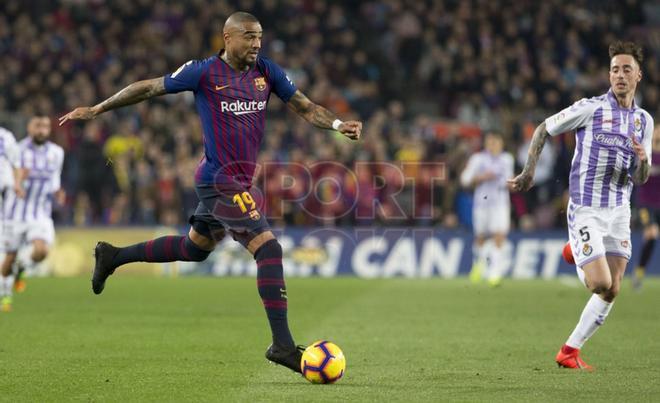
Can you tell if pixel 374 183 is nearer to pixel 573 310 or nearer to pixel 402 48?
pixel 402 48

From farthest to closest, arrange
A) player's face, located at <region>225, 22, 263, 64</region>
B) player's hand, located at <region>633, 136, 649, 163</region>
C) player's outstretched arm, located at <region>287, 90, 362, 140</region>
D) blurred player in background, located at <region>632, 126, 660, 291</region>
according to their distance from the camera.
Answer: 1. blurred player in background, located at <region>632, 126, 660, 291</region>
2. player's hand, located at <region>633, 136, 649, 163</region>
3. player's outstretched arm, located at <region>287, 90, 362, 140</region>
4. player's face, located at <region>225, 22, 263, 64</region>

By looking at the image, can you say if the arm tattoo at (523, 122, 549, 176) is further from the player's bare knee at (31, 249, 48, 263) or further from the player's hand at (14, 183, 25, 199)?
the player's bare knee at (31, 249, 48, 263)

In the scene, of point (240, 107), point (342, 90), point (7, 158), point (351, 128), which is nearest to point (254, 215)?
point (240, 107)

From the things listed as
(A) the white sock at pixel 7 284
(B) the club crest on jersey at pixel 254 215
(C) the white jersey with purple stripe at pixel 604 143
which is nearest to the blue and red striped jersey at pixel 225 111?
(B) the club crest on jersey at pixel 254 215

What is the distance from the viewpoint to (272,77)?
865 cm

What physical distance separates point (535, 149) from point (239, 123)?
7.65 ft

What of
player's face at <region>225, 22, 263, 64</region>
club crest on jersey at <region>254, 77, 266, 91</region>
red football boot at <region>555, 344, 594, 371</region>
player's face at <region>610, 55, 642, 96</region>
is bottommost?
red football boot at <region>555, 344, 594, 371</region>

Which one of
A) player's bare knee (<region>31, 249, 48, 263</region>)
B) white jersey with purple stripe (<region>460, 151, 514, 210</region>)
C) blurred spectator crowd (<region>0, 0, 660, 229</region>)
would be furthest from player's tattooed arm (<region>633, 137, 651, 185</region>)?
blurred spectator crowd (<region>0, 0, 660, 229</region>)

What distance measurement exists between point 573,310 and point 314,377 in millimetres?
7260

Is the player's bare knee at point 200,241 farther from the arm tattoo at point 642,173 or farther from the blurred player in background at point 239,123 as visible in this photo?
the arm tattoo at point 642,173

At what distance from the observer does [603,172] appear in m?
9.00

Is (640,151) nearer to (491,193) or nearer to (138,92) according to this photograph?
(138,92)

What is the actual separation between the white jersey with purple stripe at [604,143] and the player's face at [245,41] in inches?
95.8

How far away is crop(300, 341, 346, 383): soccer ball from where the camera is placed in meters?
7.86
